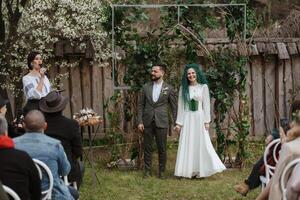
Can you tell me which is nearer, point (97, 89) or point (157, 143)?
point (157, 143)

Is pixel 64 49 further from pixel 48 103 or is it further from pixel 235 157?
pixel 48 103

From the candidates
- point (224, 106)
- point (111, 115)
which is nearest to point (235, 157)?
point (224, 106)

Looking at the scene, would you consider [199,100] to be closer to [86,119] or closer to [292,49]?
[86,119]

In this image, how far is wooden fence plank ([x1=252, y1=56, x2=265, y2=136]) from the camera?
11.5 m

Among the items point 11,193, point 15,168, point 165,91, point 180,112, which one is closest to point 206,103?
point 180,112

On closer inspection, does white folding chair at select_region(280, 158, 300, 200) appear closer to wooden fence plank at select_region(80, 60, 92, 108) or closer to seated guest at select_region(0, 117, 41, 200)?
seated guest at select_region(0, 117, 41, 200)

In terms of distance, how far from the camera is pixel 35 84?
7.73 meters

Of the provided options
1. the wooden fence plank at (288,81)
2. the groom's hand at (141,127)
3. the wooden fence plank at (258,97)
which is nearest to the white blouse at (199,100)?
the groom's hand at (141,127)

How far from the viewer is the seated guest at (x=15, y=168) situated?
446cm

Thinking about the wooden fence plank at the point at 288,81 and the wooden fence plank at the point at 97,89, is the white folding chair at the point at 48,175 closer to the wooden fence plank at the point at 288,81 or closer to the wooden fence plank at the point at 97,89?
Result: the wooden fence plank at the point at 97,89

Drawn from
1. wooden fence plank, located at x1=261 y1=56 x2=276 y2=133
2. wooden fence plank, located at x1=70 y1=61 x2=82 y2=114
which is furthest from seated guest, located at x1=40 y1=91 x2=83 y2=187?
wooden fence plank, located at x1=261 y1=56 x2=276 y2=133

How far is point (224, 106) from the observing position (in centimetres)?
959

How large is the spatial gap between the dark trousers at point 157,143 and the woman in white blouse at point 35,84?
6.11ft

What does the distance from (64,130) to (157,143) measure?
120 inches
